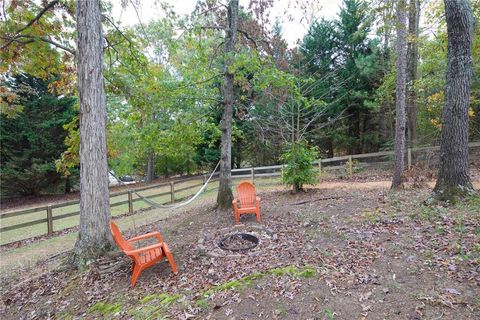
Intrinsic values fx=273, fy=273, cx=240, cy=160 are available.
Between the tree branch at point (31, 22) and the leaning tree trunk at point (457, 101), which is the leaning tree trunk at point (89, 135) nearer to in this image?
the tree branch at point (31, 22)

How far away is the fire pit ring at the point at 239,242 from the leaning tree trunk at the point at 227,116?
1.95 m

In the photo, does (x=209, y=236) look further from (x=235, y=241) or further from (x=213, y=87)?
(x=213, y=87)

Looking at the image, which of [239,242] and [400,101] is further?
[400,101]

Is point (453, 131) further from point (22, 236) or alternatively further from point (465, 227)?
point (22, 236)

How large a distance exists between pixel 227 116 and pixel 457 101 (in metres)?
4.49

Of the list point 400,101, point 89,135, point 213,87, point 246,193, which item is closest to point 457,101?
point 400,101

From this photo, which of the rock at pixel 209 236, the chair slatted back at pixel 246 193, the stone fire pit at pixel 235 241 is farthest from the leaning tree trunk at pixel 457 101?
the rock at pixel 209 236

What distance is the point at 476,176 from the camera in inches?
331

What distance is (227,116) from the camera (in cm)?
670

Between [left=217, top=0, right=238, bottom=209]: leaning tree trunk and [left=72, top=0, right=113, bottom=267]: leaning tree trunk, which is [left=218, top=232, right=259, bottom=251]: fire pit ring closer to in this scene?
[left=72, top=0, right=113, bottom=267]: leaning tree trunk

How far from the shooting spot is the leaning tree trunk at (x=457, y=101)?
14.7 ft

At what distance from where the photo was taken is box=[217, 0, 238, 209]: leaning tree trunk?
6441 mm

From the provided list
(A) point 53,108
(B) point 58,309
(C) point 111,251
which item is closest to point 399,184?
(C) point 111,251

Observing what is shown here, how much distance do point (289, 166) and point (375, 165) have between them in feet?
19.5
